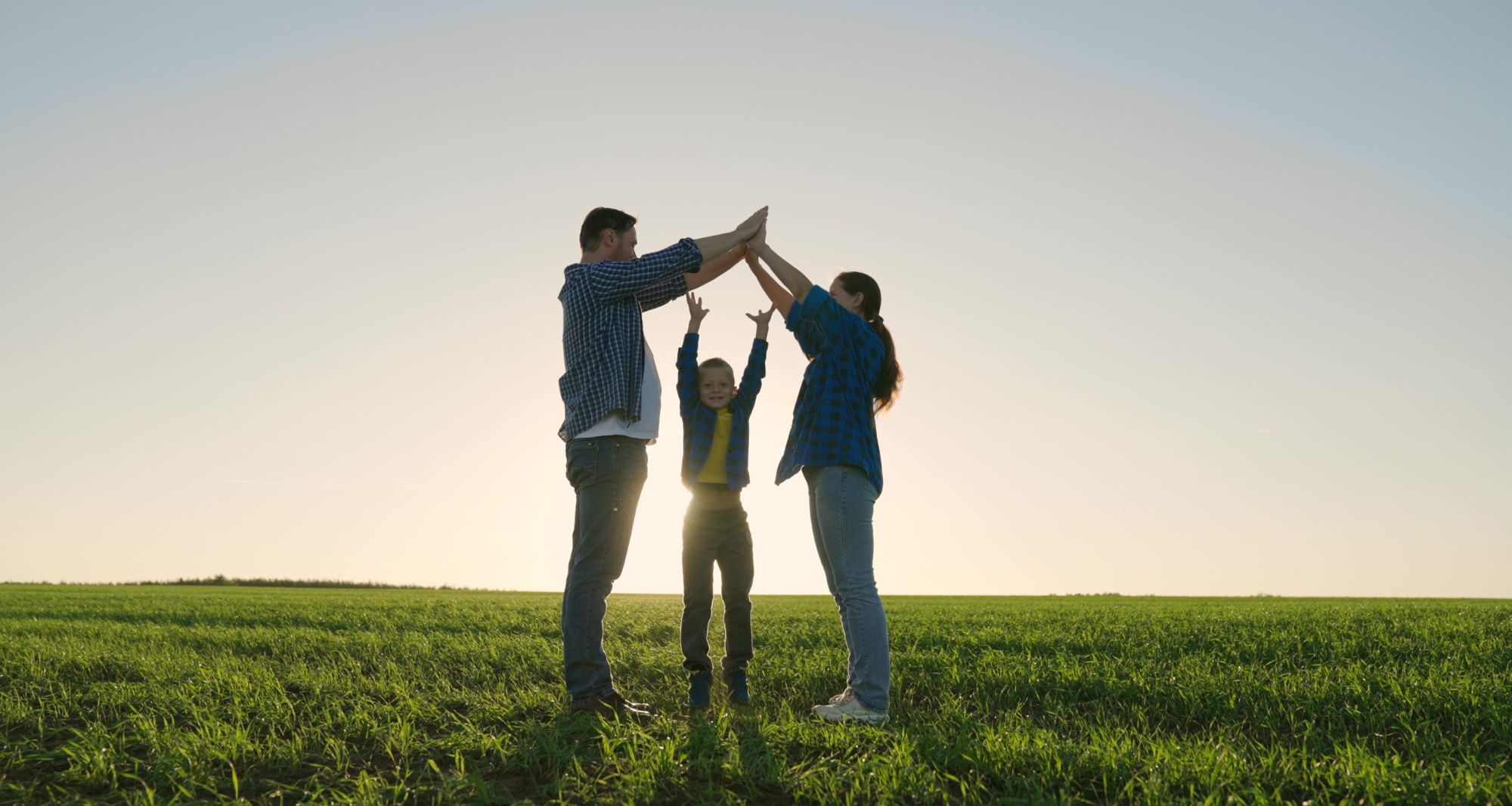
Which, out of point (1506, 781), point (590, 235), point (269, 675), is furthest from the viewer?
point (269, 675)

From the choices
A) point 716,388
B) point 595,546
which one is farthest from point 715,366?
point 595,546

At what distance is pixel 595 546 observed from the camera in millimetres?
5234

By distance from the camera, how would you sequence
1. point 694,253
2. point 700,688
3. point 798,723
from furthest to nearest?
point 700,688, point 694,253, point 798,723

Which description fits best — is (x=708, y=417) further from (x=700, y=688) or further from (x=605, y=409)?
(x=700, y=688)

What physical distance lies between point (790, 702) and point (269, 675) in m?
4.29

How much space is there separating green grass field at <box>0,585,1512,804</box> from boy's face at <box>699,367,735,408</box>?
1982mm

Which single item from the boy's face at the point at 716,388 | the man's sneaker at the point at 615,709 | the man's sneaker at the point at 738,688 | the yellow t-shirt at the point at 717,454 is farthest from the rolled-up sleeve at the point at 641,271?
the man's sneaker at the point at 738,688

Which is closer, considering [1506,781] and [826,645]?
[1506,781]

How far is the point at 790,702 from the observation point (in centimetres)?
611

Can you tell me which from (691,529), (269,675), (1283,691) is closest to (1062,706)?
(1283,691)

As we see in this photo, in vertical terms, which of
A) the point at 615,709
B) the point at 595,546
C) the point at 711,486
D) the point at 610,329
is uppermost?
the point at 610,329

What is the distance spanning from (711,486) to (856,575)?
47.4 inches

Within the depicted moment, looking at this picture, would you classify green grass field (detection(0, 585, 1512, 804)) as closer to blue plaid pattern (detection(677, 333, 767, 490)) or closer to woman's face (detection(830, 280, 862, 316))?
blue plaid pattern (detection(677, 333, 767, 490))

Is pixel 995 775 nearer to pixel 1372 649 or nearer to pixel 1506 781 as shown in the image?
pixel 1506 781
